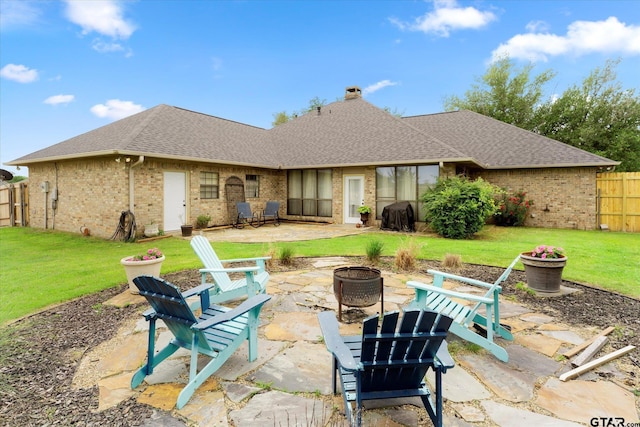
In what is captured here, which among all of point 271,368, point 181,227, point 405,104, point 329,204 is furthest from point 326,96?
point 271,368

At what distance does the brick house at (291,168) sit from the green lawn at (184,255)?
152 cm

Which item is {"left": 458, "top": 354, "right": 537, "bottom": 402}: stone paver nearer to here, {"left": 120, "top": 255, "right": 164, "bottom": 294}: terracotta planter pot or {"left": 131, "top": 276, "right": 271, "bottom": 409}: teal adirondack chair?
{"left": 131, "top": 276, "right": 271, "bottom": 409}: teal adirondack chair

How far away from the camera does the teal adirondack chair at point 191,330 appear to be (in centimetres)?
248

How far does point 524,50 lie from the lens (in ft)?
88.1

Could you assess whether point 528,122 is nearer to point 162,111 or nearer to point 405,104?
point 405,104

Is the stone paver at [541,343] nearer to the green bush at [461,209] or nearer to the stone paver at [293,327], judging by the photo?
the stone paver at [293,327]

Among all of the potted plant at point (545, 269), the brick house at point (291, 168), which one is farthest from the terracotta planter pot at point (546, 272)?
the brick house at point (291, 168)

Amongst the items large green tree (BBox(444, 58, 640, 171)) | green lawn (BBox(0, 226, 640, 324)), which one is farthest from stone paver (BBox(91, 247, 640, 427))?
large green tree (BBox(444, 58, 640, 171))

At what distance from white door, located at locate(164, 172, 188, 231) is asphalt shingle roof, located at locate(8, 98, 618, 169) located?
957 millimetres

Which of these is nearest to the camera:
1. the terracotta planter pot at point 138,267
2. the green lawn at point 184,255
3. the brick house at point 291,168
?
Result: the terracotta planter pot at point 138,267

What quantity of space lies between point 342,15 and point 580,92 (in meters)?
19.7

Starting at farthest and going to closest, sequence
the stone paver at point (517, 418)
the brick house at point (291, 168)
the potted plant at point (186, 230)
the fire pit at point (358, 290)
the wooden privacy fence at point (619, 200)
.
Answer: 1. the wooden privacy fence at point (619, 200)
2. the potted plant at point (186, 230)
3. the brick house at point (291, 168)
4. the fire pit at point (358, 290)
5. the stone paver at point (517, 418)

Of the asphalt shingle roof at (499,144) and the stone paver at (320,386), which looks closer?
the stone paver at (320,386)

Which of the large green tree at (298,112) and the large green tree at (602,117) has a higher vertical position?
the large green tree at (298,112)
